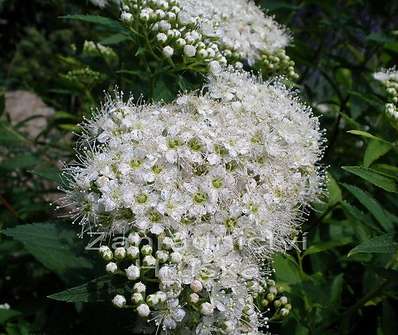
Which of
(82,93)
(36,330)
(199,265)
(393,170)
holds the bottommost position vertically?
(36,330)

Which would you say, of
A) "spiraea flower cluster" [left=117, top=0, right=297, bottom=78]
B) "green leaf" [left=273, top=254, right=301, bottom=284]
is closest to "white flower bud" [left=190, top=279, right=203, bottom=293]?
"green leaf" [left=273, top=254, right=301, bottom=284]

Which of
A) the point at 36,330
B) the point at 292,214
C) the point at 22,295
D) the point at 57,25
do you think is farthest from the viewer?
the point at 57,25

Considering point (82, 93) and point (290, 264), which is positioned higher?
point (290, 264)

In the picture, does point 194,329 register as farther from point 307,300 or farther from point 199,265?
point 307,300

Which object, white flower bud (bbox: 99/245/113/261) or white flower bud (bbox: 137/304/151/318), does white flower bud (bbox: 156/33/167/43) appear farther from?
white flower bud (bbox: 137/304/151/318)

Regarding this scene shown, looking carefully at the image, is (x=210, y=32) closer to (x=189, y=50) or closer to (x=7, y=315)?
(x=189, y=50)

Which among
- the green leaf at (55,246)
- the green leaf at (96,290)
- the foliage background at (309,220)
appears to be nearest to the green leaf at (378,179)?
the foliage background at (309,220)

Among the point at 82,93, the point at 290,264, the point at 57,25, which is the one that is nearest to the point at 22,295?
the point at 82,93

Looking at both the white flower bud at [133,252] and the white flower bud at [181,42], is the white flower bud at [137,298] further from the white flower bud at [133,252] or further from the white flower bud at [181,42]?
the white flower bud at [181,42]
